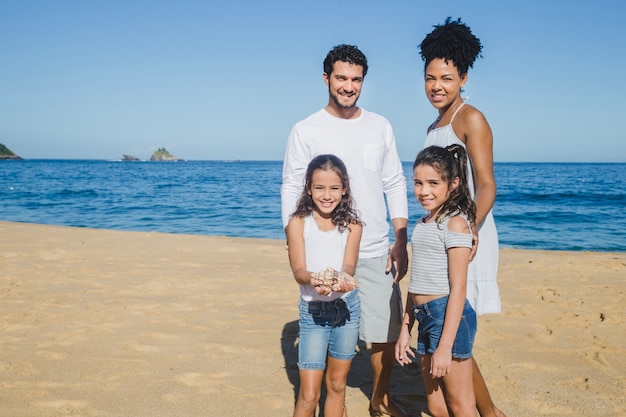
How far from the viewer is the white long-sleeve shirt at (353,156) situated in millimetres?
2869

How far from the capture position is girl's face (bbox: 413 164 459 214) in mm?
2383

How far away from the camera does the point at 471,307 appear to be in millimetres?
2391

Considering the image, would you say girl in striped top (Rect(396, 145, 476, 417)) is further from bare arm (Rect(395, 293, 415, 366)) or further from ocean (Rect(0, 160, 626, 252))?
ocean (Rect(0, 160, 626, 252))

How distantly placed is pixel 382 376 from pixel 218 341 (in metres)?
1.79

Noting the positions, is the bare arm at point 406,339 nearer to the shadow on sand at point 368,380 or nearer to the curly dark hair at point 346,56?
the shadow on sand at point 368,380

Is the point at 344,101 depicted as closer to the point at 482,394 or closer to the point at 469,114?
the point at 469,114

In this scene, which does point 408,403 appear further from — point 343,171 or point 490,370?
point 343,171

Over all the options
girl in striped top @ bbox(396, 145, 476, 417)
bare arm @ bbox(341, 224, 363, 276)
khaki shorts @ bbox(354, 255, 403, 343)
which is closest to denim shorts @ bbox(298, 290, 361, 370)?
bare arm @ bbox(341, 224, 363, 276)

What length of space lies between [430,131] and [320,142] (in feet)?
2.03

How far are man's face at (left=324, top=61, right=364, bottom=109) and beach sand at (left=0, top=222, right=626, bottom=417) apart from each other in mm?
2010

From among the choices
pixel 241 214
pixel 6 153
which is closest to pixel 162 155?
pixel 6 153

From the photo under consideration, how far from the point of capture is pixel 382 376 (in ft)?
10.6

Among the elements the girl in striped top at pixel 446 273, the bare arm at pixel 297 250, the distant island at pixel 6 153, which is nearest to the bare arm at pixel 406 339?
the girl in striped top at pixel 446 273

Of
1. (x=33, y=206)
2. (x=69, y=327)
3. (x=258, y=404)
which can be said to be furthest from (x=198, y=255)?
(x=33, y=206)
